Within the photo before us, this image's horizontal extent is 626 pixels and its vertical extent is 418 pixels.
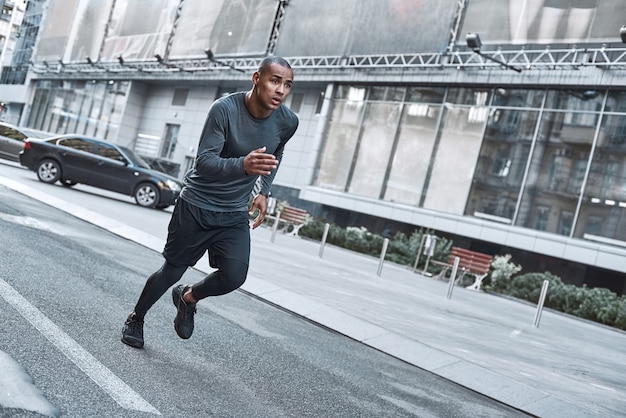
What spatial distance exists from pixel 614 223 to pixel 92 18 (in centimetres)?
4001

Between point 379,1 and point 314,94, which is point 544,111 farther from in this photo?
point 314,94

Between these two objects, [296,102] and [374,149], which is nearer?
[374,149]

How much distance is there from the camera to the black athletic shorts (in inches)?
179

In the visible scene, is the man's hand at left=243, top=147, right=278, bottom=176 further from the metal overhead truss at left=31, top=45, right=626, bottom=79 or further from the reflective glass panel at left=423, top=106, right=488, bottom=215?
the reflective glass panel at left=423, top=106, right=488, bottom=215

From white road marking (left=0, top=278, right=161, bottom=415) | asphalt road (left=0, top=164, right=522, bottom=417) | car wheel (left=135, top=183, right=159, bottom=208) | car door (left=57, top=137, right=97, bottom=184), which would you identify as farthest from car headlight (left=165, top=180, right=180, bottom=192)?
white road marking (left=0, top=278, right=161, bottom=415)

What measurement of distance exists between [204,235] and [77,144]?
58.4 feet

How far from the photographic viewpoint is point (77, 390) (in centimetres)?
373

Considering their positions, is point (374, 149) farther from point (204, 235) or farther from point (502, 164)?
point (204, 235)

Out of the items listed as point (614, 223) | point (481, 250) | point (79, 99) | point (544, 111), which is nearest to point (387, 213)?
point (481, 250)

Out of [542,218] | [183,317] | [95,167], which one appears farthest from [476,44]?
[183,317]

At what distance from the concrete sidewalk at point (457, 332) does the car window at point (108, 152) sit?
4.97 metres

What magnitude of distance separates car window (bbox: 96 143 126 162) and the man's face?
17498mm

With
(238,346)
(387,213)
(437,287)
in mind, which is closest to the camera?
(238,346)

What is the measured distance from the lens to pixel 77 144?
838 inches
